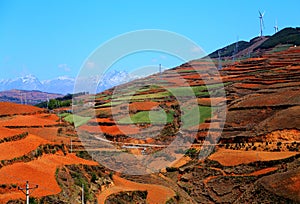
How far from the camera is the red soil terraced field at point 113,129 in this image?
5173cm

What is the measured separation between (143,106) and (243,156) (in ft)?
79.2

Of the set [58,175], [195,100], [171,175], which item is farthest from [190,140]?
[58,175]

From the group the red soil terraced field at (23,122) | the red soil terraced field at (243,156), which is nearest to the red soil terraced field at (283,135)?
the red soil terraced field at (243,156)

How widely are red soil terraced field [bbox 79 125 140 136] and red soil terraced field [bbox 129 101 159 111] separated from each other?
5701 millimetres

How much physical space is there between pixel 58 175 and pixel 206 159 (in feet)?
55.9

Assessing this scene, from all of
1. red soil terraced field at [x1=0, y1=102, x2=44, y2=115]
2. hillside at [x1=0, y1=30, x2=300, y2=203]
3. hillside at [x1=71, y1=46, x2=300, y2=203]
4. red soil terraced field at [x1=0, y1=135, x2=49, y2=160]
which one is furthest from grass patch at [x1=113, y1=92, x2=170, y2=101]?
red soil terraced field at [x1=0, y1=135, x2=49, y2=160]

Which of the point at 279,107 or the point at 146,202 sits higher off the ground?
the point at 279,107

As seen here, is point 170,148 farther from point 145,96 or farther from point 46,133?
point 145,96

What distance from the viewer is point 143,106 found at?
61.0 metres

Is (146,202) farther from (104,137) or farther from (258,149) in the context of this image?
(104,137)

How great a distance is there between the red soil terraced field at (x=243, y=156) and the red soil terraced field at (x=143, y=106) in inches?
764

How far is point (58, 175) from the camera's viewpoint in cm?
2744

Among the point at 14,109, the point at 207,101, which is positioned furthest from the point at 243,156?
the point at 14,109

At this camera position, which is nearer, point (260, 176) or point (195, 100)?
point (260, 176)
